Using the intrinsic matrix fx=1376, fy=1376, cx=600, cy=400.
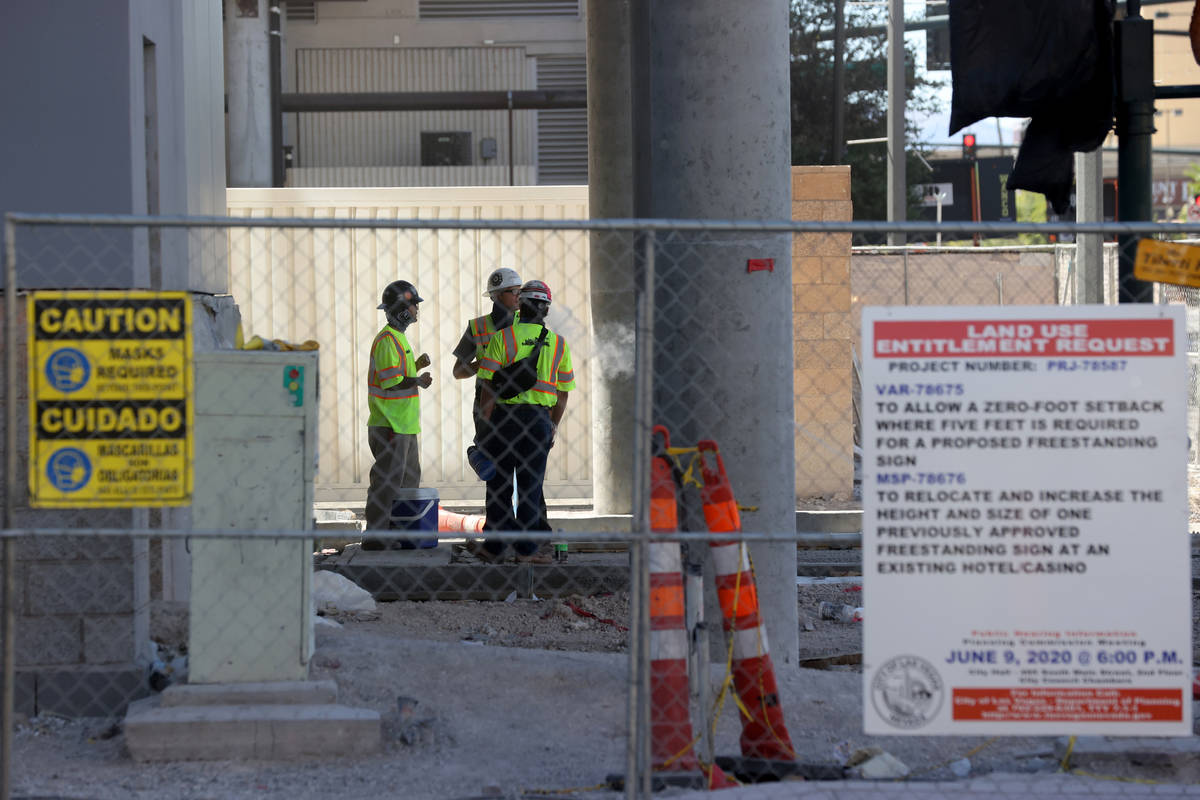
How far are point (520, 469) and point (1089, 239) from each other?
892 centimetres

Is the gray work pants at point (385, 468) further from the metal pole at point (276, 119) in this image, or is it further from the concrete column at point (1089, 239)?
the metal pole at point (276, 119)

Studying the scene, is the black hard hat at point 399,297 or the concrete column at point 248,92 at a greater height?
the concrete column at point 248,92

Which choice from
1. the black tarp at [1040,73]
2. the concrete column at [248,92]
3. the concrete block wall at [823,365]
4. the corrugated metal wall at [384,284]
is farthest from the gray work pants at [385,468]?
the concrete column at [248,92]

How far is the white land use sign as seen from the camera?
425 centimetres

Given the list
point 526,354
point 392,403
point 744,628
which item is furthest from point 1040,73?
point 392,403

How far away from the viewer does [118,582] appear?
19.0 feet

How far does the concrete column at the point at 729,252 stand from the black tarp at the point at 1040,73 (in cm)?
93

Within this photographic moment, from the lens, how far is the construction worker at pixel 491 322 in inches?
375

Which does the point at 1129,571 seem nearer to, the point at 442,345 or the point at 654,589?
the point at 654,589

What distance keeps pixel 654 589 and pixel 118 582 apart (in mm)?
2412

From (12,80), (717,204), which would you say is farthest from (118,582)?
(717,204)

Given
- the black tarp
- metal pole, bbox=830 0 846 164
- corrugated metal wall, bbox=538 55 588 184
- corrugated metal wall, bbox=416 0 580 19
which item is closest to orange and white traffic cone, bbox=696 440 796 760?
the black tarp

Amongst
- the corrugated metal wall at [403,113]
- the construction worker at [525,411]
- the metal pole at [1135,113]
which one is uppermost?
the corrugated metal wall at [403,113]

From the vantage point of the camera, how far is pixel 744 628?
16.7 ft
